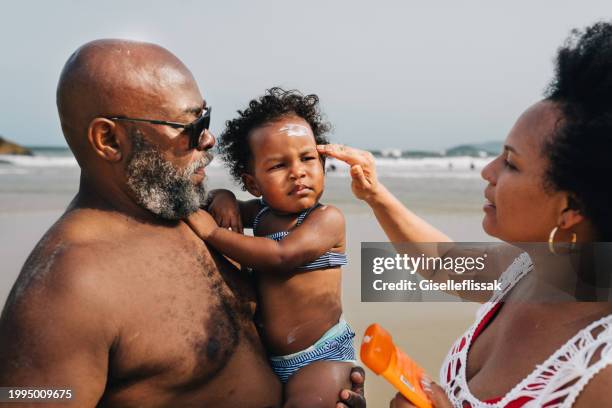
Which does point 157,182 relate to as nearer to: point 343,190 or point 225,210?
point 225,210

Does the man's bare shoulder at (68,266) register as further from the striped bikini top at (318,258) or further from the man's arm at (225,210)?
the striped bikini top at (318,258)

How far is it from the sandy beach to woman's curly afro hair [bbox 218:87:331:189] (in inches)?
85.2

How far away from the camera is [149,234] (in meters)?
2.49

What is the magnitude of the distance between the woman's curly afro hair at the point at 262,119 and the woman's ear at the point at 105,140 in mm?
734

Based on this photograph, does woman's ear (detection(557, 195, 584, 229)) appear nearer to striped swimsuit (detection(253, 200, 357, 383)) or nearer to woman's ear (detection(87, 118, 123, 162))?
striped swimsuit (detection(253, 200, 357, 383))

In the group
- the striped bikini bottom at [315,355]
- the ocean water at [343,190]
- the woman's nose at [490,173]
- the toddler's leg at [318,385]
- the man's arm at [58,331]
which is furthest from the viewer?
the ocean water at [343,190]

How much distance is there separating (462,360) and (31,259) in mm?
1558

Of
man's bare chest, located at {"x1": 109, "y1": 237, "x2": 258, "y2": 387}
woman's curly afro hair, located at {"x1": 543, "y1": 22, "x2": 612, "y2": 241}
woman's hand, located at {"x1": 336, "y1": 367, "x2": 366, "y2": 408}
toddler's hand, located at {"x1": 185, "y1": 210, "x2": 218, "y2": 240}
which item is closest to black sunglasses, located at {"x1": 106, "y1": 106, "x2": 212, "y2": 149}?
toddler's hand, located at {"x1": 185, "y1": 210, "x2": 218, "y2": 240}

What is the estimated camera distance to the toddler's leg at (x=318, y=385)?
102 inches

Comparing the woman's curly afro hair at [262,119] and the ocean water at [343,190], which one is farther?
the ocean water at [343,190]

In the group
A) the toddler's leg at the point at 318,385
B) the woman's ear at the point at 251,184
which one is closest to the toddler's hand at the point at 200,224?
the woman's ear at the point at 251,184

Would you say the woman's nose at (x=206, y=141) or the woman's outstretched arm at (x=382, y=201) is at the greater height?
the woman's nose at (x=206, y=141)

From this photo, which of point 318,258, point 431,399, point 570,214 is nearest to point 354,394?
point 318,258

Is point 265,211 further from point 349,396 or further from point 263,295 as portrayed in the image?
point 349,396
